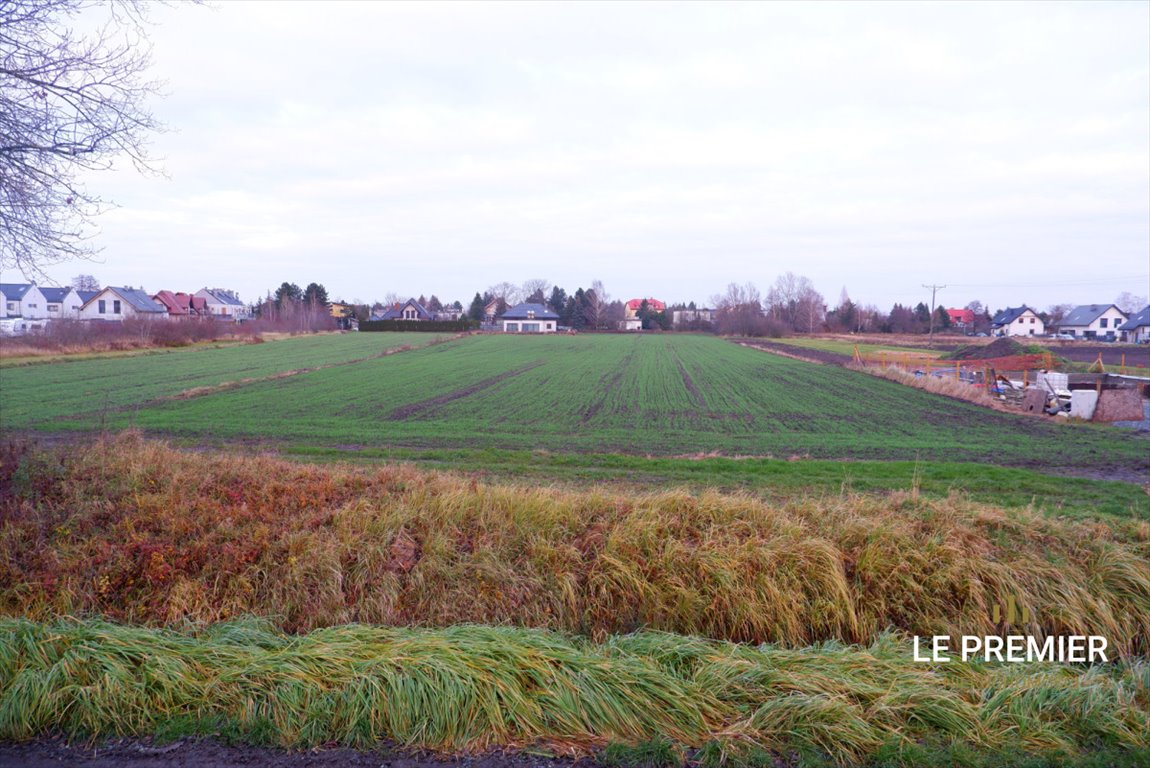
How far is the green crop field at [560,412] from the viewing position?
19.8 metres

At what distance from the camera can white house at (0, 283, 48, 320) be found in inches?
3654

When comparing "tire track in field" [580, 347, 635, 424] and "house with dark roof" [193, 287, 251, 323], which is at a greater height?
"house with dark roof" [193, 287, 251, 323]

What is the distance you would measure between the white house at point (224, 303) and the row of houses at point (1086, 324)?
523 ft

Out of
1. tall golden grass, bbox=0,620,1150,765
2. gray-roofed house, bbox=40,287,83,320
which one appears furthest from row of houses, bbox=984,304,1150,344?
gray-roofed house, bbox=40,287,83,320

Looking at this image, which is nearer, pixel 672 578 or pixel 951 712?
pixel 951 712

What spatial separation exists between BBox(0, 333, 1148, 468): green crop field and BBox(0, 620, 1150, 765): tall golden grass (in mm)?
13123

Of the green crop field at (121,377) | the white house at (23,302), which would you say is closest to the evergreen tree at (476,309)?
the white house at (23,302)

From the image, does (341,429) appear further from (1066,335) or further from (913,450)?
(1066,335)

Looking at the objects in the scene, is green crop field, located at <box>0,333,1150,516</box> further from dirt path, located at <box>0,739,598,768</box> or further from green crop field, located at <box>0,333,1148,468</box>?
dirt path, located at <box>0,739,598,768</box>

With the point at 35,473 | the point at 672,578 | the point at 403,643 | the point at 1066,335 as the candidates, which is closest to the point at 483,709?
the point at 403,643

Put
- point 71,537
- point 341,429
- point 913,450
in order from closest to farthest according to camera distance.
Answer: point 71,537 → point 913,450 → point 341,429

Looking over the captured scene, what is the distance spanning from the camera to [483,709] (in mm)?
4766

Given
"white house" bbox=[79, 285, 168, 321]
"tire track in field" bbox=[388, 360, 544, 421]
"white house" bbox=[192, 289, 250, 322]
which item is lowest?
"tire track in field" bbox=[388, 360, 544, 421]

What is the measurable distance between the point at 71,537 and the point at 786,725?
26.2ft
